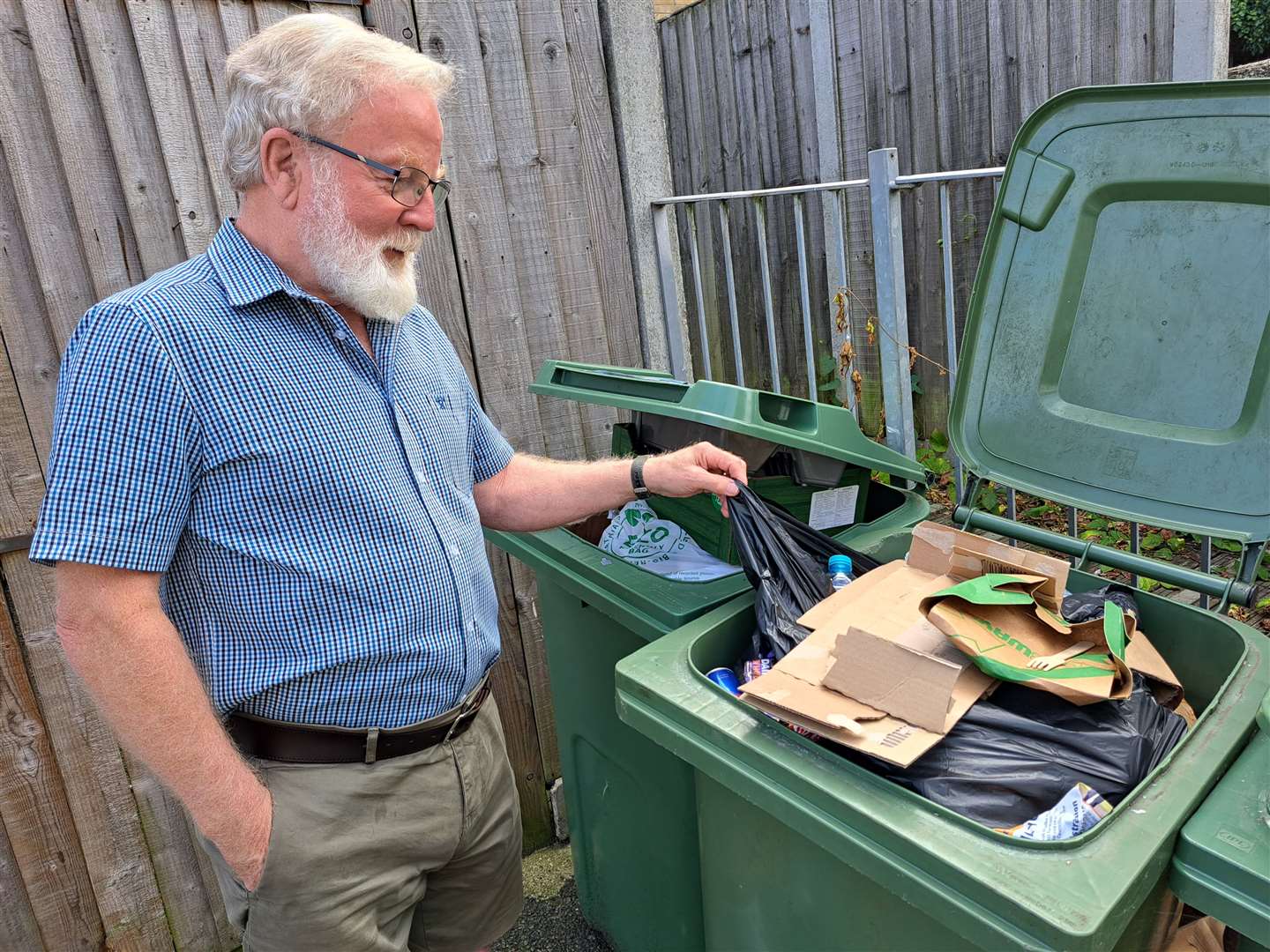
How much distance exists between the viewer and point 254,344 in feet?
4.27

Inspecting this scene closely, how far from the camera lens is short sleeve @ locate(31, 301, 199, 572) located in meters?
1.12

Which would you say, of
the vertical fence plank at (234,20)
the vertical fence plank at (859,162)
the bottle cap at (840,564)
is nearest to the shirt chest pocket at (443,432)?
the bottle cap at (840,564)

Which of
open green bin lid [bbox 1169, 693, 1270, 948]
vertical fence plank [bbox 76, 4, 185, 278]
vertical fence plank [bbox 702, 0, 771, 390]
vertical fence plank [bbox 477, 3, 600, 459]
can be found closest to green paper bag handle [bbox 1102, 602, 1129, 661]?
open green bin lid [bbox 1169, 693, 1270, 948]

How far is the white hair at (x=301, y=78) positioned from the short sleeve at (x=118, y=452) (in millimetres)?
360

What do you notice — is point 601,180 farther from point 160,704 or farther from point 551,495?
point 160,704

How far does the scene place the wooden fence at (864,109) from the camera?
12.1ft

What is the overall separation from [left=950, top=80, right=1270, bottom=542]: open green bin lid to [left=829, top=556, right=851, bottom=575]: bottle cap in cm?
41

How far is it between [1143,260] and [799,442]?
0.70m

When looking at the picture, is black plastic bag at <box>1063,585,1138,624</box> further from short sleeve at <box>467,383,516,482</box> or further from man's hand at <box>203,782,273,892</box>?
man's hand at <box>203,782,273,892</box>

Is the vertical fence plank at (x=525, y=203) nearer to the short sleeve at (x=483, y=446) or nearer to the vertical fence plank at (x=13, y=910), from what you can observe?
the short sleeve at (x=483, y=446)

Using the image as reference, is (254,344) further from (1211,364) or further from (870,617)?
(1211,364)

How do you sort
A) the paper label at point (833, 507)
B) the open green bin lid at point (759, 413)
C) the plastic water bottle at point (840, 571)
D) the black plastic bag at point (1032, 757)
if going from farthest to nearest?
the paper label at point (833, 507) < the open green bin lid at point (759, 413) < the plastic water bottle at point (840, 571) < the black plastic bag at point (1032, 757)

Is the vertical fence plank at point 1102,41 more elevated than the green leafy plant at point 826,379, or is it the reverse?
the vertical fence plank at point 1102,41

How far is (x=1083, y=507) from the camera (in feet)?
5.52
